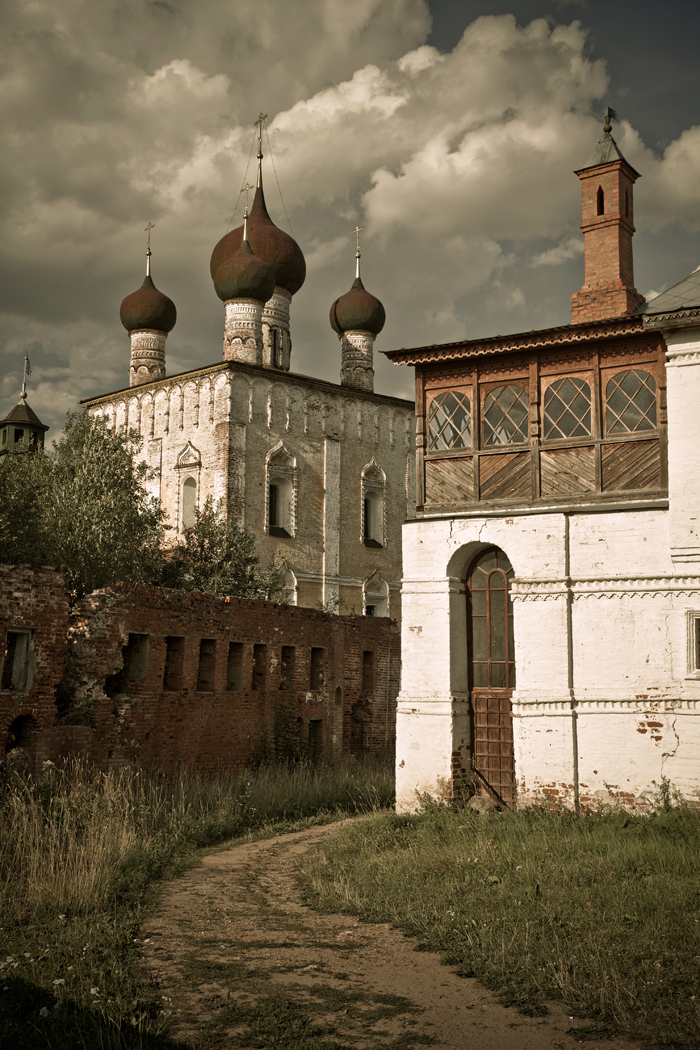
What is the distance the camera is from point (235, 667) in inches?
722

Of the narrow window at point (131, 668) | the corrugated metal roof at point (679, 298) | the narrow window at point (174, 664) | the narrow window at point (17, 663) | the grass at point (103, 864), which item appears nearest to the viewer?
the grass at point (103, 864)

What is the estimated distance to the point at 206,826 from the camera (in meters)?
13.7

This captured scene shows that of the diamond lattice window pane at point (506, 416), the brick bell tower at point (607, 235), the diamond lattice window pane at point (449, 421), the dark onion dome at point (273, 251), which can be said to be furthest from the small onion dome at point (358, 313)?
the diamond lattice window pane at point (506, 416)

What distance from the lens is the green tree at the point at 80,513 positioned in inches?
706

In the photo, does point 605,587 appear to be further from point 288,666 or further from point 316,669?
point 316,669

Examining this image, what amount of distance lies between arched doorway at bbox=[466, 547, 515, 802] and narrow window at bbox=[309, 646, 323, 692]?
612cm

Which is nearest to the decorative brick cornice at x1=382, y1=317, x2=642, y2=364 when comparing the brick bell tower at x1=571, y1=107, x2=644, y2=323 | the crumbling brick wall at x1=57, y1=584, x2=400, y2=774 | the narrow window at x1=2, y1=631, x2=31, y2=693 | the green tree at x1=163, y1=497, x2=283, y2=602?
the brick bell tower at x1=571, y1=107, x2=644, y2=323

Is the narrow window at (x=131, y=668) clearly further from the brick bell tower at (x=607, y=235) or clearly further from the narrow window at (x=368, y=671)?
the brick bell tower at (x=607, y=235)

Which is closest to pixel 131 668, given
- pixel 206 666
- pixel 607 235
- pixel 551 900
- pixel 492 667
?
pixel 206 666

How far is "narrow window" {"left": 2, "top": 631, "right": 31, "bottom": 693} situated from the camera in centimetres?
1291

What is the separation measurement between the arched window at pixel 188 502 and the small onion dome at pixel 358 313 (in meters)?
9.47

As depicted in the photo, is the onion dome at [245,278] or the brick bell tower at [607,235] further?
the onion dome at [245,278]

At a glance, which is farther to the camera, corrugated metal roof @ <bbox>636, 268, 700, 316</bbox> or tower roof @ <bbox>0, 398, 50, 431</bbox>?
tower roof @ <bbox>0, 398, 50, 431</bbox>

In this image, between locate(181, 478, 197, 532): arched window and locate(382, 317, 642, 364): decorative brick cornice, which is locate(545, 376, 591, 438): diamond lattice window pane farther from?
locate(181, 478, 197, 532): arched window
